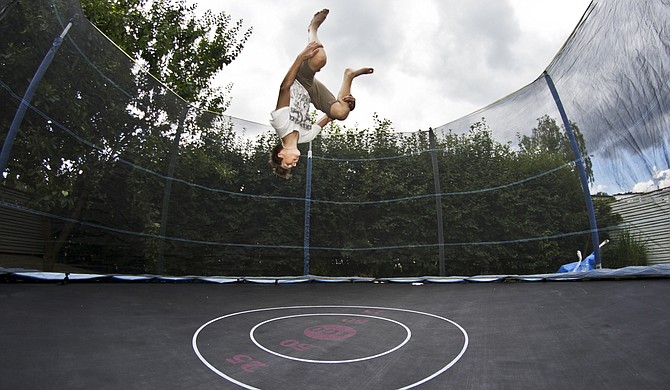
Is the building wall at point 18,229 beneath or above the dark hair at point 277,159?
beneath

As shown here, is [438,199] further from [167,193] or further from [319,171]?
[167,193]

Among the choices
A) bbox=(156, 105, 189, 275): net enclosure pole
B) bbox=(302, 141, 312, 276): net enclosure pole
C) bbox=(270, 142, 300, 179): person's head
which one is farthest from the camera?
bbox=(302, 141, 312, 276): net enclosure pole

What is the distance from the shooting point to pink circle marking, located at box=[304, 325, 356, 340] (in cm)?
163

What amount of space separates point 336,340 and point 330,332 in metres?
0.13

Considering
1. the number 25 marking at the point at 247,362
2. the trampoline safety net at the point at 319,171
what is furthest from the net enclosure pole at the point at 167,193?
the number 25 marking at the point at 247,362

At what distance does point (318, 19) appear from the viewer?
2.30 m

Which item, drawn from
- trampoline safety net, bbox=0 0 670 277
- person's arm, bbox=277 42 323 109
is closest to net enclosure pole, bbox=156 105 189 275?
trampoline safety net, bbox=0 0 670 277

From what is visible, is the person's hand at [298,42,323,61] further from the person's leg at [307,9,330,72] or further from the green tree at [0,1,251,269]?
the green tree at [0,1,251,269]

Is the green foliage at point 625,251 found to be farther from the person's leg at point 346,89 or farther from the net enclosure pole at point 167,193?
the net enclosure pole at point 167,193

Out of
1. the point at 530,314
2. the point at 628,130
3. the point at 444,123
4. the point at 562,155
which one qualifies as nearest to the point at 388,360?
the point at 530,314

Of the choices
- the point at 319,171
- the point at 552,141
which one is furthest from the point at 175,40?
the point at 552,141

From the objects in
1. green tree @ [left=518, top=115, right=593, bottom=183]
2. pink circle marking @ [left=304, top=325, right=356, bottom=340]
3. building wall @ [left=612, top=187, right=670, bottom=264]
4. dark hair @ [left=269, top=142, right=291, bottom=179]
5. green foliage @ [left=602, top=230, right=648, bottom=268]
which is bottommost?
pink circle marking @ [left=304, top=325, right=356, bottom=340]

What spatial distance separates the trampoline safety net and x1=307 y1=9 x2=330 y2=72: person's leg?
1.56 m

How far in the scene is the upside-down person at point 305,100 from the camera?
2354 millimetres
